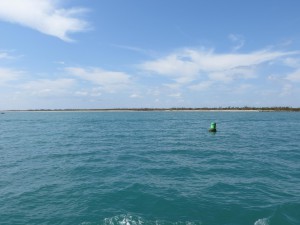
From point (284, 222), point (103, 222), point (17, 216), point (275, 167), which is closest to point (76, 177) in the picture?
point (17, 216)

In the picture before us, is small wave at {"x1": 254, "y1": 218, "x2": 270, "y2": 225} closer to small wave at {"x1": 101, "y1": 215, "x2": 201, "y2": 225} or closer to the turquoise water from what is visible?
the turquoise water

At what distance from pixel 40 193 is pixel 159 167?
12230 millimetres

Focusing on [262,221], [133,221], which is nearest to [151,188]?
[133,221]

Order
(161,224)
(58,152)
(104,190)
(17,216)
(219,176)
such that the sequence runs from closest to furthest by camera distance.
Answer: (161,224)
(17,216)
(104,190)
(219,176)
(58,152)

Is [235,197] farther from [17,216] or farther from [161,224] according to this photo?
[17,216]

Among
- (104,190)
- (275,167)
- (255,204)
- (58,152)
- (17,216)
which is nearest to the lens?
(17,216)

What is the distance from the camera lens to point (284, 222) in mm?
15375

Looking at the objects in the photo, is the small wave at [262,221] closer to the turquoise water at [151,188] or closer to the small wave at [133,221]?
the turquoise water at [151,188]

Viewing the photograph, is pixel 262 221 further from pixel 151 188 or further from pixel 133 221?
pixel 151 188

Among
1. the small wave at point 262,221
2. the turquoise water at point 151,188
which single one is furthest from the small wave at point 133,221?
the small wave at point 262,221

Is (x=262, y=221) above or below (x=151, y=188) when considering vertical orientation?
below

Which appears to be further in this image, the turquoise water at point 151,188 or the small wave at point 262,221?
the turquoise water at point 151,188

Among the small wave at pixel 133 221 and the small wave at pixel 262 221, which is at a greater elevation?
the small wave at pixel 262 221

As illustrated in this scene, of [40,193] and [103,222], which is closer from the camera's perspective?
[103,222]
